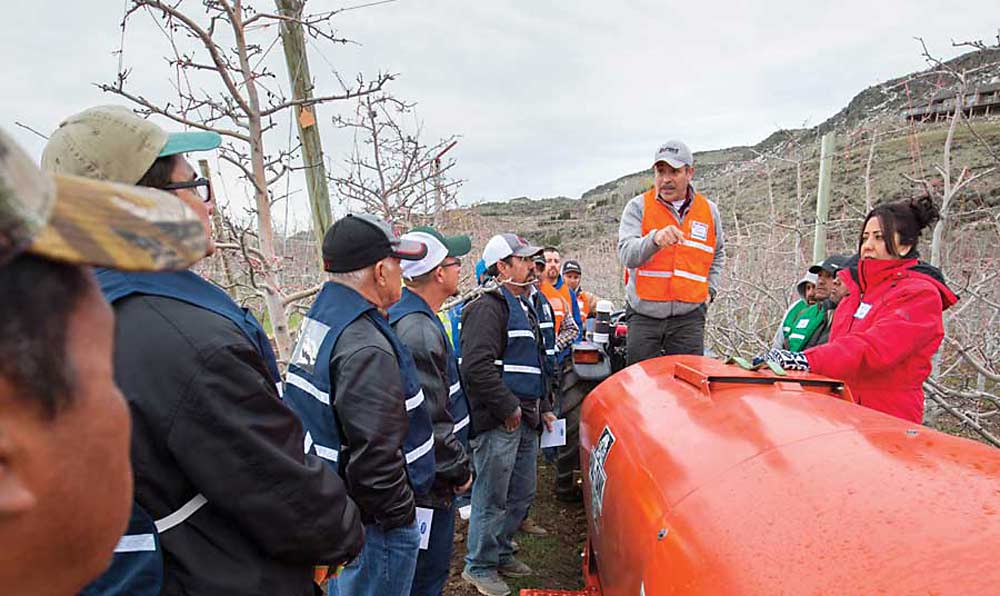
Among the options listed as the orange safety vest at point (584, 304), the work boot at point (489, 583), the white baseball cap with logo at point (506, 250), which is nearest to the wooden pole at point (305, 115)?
the white baseball cap with logo at point (506, 250)

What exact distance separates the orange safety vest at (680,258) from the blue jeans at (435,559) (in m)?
2.32

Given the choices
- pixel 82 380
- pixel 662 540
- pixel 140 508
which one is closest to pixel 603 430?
pixel 662 540

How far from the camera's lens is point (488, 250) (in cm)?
406

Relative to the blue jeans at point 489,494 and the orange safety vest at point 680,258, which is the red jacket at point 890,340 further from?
the blue jeans at point 489,494

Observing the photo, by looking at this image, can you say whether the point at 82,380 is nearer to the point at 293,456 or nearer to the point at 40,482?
the point at 40,482

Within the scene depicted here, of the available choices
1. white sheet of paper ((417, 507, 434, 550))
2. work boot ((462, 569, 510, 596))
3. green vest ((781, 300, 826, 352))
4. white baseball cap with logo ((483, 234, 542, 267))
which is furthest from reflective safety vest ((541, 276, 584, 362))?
white sheet of paper ((417, 507, 434, 550))

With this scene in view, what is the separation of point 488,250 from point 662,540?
264cm

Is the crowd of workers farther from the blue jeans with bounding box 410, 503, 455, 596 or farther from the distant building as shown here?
the distant building

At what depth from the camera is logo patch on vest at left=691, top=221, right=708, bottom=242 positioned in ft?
13.9

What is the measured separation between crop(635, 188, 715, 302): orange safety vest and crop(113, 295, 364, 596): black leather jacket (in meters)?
3.30

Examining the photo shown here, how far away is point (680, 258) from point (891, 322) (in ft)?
5.62

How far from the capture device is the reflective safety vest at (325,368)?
2.14 meters

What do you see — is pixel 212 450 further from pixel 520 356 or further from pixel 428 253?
pixel 520 356

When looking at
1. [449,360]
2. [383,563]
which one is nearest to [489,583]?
[383,563]
